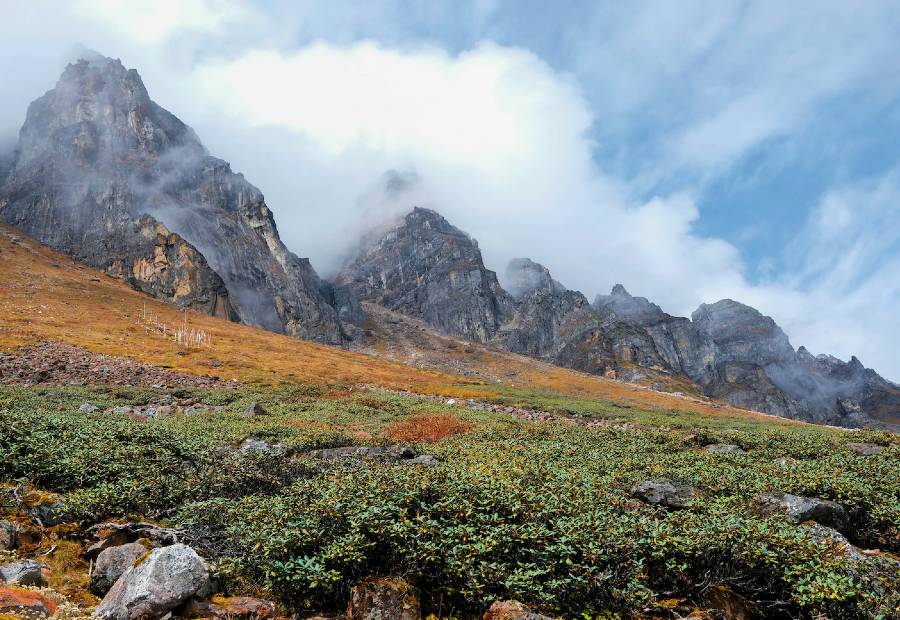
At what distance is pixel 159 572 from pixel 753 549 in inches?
326

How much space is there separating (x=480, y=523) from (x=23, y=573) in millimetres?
6285

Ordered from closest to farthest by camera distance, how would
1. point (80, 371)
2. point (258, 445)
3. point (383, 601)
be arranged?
1. point (383, 601)
2. point (258, 445)
3. point (80, 371)

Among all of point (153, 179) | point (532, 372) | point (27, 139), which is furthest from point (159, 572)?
point (27, 139)

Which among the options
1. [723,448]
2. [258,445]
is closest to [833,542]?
[723,448]

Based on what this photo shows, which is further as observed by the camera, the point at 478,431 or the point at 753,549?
the point at 478,431

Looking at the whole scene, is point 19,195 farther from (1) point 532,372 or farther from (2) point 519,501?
(2) point 519,501

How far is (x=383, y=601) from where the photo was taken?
21.9ft

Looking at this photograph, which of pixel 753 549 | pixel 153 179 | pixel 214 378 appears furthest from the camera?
pixel 153 179

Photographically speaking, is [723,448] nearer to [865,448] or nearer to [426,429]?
[865,448]

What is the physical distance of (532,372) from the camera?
533 ft

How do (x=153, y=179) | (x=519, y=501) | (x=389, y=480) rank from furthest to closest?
(x=153, y=179) < (x=389, y=480) < (x=519, y=501)

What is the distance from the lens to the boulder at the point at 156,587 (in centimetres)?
630

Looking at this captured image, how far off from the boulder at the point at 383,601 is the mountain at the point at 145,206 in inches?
5178

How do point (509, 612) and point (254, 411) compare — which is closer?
point (509, 612)
